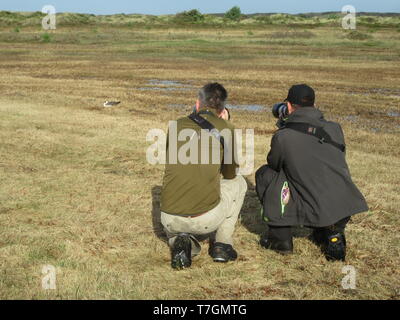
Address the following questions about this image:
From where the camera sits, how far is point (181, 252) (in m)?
4.18

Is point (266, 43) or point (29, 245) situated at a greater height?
point (266, 43)

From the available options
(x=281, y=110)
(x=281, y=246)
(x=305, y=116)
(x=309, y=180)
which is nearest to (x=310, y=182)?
(x=309, y=180)

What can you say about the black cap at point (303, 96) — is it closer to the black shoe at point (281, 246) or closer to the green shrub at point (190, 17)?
the black shoe at point (281, 246)

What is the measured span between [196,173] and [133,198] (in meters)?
2.42

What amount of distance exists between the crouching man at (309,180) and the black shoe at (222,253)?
18.0 inches

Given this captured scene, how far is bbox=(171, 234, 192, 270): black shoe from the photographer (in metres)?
4.17

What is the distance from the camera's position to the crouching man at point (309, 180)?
4266mm

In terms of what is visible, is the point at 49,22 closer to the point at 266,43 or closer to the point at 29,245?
the point at 266,43

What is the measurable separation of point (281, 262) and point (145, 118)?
8.31m

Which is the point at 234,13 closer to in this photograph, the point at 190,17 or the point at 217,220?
the point at 190,17

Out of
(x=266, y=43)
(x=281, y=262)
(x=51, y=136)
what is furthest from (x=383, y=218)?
(x=266, y=43)

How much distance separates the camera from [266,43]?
44406 millimetres

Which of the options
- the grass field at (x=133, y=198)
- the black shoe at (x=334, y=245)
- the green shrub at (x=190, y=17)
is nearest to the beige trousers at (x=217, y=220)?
the grass field at (x=133, y=198)

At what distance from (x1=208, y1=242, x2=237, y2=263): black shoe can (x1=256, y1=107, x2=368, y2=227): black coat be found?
0.46 meters
